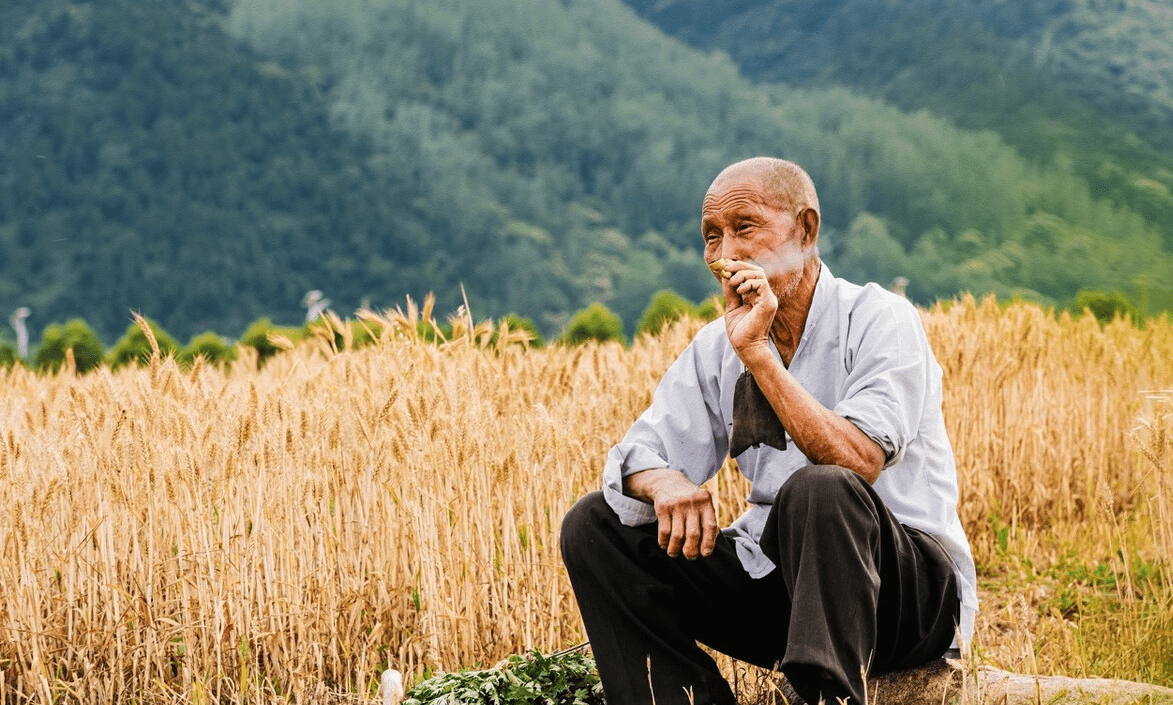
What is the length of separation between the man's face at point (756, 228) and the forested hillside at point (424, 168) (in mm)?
40760

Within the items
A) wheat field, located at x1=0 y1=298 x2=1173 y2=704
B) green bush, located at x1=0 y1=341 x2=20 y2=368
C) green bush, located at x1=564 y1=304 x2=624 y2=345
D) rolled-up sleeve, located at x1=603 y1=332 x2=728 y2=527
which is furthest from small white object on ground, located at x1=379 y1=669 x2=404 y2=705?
green bush, located at x1=0 y1=341 x2=20 y2=368

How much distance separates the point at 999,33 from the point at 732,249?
207ft

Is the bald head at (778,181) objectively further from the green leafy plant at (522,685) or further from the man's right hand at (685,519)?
the green leafy plant at (522,685)

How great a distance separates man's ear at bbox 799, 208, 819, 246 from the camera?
249 cm

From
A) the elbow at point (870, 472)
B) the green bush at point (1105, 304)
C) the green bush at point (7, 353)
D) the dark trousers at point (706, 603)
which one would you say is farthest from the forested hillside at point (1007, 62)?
the elbow at point (870, 472)

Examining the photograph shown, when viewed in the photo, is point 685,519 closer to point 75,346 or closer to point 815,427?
point 815,427

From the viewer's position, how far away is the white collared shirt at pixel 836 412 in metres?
2.38

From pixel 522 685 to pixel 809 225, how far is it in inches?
47.4

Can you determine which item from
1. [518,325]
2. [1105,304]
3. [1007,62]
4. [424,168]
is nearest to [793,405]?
[518,325]

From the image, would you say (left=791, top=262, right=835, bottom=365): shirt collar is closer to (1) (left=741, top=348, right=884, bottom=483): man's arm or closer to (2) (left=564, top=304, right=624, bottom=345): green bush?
(1) (left=741, top=348, right=884, bottom=483): man's arm

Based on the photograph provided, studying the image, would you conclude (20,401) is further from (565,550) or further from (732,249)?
(732,249)

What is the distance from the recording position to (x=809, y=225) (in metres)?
2.52

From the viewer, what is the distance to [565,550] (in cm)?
253

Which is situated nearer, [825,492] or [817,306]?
[825,492]
